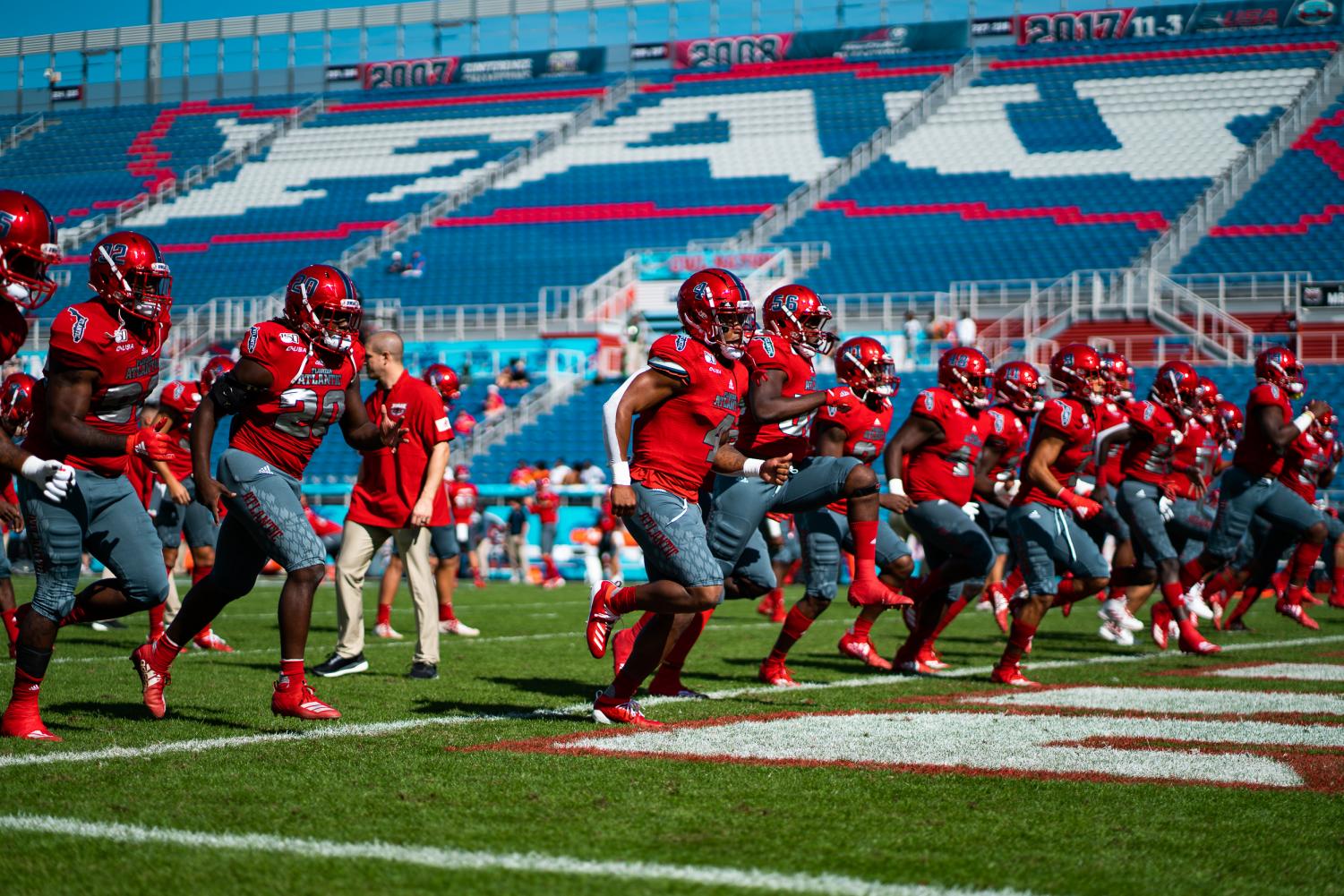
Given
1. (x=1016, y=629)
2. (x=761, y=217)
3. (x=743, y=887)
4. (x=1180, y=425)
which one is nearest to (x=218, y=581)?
(x=743, y=887)

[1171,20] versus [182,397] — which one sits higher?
[1171,20]

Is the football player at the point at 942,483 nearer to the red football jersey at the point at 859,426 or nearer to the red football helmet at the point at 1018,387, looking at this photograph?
the red football jersey at the point at 859,426

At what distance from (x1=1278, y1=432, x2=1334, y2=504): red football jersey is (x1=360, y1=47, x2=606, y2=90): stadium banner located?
134 ft

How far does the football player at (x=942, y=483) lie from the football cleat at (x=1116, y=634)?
10.3ft

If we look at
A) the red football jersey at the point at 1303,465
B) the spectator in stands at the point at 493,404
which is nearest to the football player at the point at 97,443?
the red football jersey at the point at 1303,465

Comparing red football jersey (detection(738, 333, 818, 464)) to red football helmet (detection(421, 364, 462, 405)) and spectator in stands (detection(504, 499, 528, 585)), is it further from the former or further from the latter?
spectator in stands (detection(504, 499, 528, 585))

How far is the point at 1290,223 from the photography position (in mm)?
33000

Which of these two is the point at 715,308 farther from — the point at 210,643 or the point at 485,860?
the point at 210,643

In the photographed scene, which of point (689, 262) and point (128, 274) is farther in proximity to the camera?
point (689, 262)

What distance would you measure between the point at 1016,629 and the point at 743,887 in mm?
5860

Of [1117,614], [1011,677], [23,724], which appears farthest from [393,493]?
[1117,614]

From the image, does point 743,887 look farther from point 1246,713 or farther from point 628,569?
point 628,569

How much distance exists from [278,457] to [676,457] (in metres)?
1.77

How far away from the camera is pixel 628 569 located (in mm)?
24156
